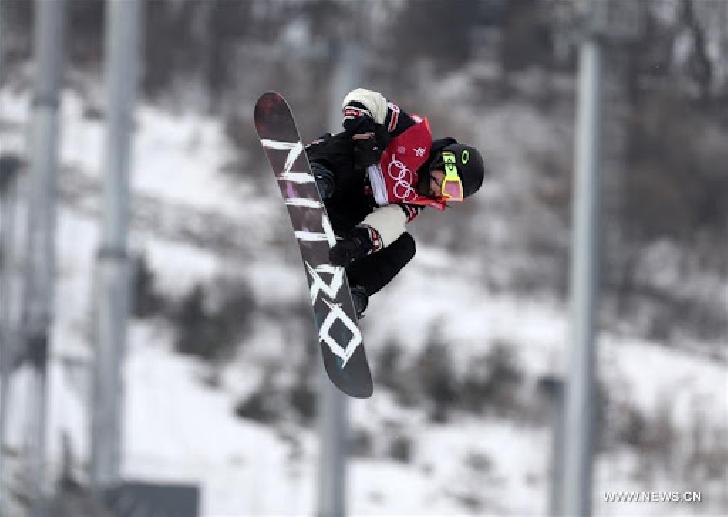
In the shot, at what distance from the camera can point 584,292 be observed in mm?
15125

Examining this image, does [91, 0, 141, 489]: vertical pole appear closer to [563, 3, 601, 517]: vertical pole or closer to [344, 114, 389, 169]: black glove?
[563, 3, 601, 517]: vertical pole

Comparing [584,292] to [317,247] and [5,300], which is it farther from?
[317,247]

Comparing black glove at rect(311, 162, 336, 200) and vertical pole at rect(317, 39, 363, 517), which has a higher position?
black glove at rect(311, 162, 336, 200)

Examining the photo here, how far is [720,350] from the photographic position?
28672 millimetres

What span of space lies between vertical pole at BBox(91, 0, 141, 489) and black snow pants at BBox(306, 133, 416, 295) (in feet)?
19.2

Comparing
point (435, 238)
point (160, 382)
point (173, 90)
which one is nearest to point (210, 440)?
point (160, 382)

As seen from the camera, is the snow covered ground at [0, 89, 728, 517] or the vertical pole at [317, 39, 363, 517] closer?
the vertical pole at [317, 39, 363, 517]

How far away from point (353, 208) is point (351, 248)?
53cm

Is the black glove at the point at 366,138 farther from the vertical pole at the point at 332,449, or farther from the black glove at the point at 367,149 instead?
the vertical pole at the point at 332,449

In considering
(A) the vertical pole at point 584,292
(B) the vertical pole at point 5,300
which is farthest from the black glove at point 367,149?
(B) the vertical pole at point 5,300

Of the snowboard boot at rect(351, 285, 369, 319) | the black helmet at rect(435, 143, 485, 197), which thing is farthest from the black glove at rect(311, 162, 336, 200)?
the black helmet at rect(435, 143, 485, 197)

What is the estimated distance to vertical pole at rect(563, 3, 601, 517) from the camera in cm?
1460

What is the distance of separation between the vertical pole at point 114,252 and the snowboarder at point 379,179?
233 inches

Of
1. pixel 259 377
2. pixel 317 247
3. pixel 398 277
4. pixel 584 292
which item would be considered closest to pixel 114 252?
pixel 584 292
